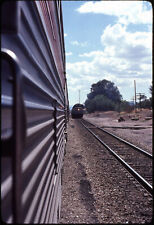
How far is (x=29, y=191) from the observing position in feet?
5.46

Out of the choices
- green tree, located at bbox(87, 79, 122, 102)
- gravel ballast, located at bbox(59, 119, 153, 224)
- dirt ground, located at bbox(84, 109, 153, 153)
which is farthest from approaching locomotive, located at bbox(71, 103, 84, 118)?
green tree, located at bbox(87, 79, 122, 102)

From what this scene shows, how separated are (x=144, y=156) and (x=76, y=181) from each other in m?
4.54

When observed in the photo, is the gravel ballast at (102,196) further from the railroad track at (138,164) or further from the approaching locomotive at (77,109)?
the approaching locomotive at (77,109)

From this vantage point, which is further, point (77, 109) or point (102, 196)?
point (77, 109)

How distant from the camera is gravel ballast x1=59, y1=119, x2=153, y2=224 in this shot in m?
4.85

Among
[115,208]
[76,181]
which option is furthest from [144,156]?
[115,208]

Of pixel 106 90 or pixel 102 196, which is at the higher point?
pixel 106 90

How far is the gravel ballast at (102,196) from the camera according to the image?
485 centimetres

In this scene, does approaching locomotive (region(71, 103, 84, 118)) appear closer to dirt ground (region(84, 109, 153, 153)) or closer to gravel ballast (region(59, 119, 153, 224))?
dirt ground (region(84, 109, 153, 153))

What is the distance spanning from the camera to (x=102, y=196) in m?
6.07

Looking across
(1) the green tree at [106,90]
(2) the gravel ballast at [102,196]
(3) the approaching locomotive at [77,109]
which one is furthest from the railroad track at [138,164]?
(1) the green tree at [106,90]

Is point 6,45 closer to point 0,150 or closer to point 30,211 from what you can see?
point 0,150

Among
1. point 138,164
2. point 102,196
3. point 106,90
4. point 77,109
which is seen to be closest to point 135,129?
point 138,164

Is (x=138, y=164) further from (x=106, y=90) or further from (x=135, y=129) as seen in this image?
(x=106, y=90)
